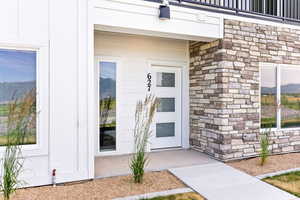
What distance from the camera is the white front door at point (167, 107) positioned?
5801 mm

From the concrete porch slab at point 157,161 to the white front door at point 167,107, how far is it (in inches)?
13.9

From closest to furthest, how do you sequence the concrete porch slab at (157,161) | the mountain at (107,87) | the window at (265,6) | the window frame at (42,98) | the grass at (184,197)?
the grass at (184,197) < the window frame at (42,98) < the concrete porch slab at (157,161) < the mountain at (107,87) < the window at (265,6)

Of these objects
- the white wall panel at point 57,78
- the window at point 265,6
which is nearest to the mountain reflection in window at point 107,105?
the white wall panel at point 57,78

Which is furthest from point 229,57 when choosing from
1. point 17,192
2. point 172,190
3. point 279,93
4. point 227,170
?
point 17,192

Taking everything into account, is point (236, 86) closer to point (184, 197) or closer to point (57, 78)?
point (184, 197)

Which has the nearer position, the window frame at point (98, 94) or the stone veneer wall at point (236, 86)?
the stone veneer wall at point (236, 86)

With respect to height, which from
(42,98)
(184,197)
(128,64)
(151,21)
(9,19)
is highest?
(151,21)

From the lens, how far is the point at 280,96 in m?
5.59

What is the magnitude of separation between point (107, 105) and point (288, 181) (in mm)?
3983

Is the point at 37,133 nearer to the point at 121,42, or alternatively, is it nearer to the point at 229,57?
the point at 121,42

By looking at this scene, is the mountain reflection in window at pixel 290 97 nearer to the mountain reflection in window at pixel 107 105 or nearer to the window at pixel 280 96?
the window at pixel 280 96

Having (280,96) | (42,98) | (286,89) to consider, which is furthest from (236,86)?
(42,98)

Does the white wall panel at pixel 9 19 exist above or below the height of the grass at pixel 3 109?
above

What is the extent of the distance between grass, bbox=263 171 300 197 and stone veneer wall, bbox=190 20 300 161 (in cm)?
100
